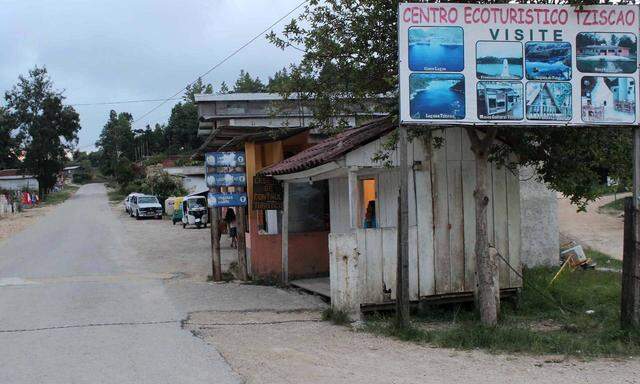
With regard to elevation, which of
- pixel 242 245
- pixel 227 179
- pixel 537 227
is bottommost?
pixel 242 245

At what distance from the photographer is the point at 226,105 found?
3912cm

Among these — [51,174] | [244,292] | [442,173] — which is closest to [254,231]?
[244,292]

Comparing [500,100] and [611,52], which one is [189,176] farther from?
[611,52]

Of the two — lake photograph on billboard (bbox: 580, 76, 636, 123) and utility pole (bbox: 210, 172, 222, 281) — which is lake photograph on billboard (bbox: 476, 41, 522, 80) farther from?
utility pole (bbox: 210, 172, 222, 281)


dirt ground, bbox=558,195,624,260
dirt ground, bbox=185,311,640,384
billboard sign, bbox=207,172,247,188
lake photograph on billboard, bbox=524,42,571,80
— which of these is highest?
lake photograph on billboard, bbox=524,42,571,80

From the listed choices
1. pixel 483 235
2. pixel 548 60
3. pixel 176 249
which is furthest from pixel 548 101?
pixel 176 249

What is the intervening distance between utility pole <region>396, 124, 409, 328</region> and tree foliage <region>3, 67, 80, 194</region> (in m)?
75.6

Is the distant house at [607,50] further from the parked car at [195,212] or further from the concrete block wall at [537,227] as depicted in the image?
the parked car at [195,212]

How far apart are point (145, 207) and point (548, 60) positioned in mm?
40651

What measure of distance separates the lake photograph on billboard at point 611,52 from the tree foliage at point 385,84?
107 centimetres

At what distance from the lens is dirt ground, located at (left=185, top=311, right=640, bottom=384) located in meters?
6.88

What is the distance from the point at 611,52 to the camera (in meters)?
9.17

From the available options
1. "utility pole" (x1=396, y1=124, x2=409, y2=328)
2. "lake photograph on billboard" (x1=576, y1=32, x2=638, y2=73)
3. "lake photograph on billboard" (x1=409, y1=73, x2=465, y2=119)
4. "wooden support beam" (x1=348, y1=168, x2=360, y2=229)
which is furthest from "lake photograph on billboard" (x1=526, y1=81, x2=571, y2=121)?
"wooden support beam" (x1=348, y1=168, x2=360, y2=229)

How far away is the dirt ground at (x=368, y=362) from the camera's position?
688cm
